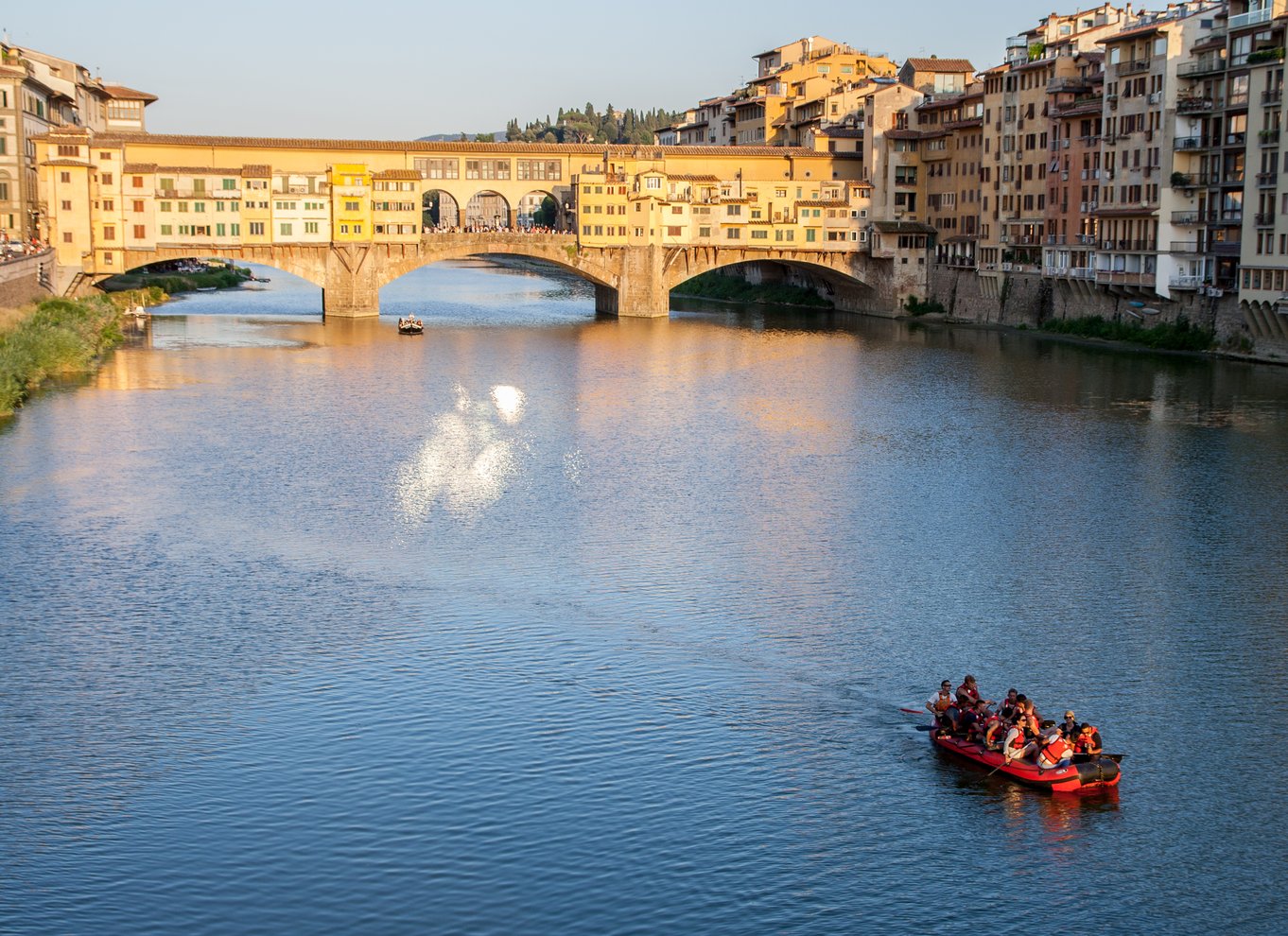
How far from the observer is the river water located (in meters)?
17.4

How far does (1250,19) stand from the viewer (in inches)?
2207

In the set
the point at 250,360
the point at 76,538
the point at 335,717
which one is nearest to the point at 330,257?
the point at 250,360

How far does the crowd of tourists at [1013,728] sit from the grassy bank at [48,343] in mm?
31324

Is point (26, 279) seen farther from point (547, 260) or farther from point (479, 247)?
point (547, 260)

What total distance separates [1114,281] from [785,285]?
117 ft

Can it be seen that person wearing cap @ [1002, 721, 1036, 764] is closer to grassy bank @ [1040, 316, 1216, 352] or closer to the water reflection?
the water reflection

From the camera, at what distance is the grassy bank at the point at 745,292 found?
9375 centimetres

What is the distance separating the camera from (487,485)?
3722cm

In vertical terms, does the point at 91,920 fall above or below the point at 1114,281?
below

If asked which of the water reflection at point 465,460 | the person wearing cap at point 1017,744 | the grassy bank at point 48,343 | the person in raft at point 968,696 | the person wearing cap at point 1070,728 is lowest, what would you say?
the person wearing cap at point 1017,744

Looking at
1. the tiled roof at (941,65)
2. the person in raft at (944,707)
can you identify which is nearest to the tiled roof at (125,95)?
the tiled roof at (941,65)

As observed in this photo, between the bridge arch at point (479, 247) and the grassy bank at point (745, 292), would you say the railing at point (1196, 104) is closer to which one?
the bridge arch at point (479, 247)

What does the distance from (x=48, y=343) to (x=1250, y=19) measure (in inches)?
1668

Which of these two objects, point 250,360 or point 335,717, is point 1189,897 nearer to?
point 335,717
